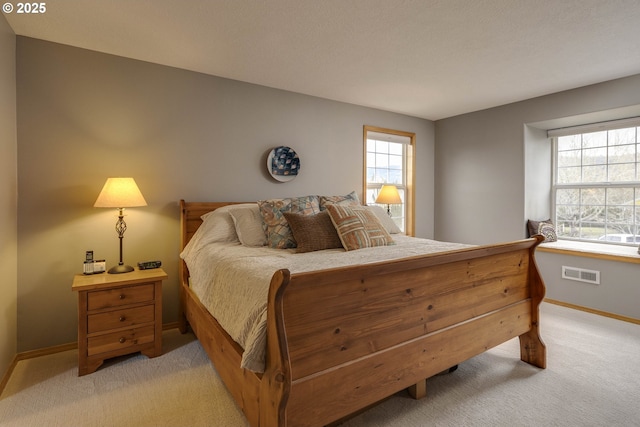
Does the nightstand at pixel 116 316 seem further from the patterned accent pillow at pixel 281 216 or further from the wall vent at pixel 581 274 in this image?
the wall vent at pixel 581 274

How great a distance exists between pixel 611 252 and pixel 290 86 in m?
3.66

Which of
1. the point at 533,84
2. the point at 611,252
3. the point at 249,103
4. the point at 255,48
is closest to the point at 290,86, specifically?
the point at 249,103

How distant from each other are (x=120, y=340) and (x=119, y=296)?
0.30 meters

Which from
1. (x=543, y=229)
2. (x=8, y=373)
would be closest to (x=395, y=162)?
(x=543, y=229)

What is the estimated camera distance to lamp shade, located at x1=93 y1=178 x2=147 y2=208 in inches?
91.8

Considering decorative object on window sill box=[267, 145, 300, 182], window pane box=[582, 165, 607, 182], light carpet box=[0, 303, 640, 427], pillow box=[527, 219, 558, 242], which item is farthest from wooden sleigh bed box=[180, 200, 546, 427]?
window pane box=[582, 165, 607, 182]

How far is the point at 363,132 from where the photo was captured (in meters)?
4.11

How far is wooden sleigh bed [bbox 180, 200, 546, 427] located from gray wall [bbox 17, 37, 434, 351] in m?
1.14

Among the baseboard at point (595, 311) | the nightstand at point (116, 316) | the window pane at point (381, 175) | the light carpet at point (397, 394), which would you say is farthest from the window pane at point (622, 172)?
the nightstand at point (116, 316)

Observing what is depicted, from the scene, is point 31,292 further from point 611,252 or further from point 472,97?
point 611,252

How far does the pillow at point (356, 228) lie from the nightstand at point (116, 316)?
137cm

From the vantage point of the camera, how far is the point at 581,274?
342cm

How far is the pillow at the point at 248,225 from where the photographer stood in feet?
8.58

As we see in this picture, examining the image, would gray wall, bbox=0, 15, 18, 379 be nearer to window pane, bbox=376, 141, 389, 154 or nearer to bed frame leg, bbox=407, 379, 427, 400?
bed frame leg, bbox=407, 379, 427, 400
